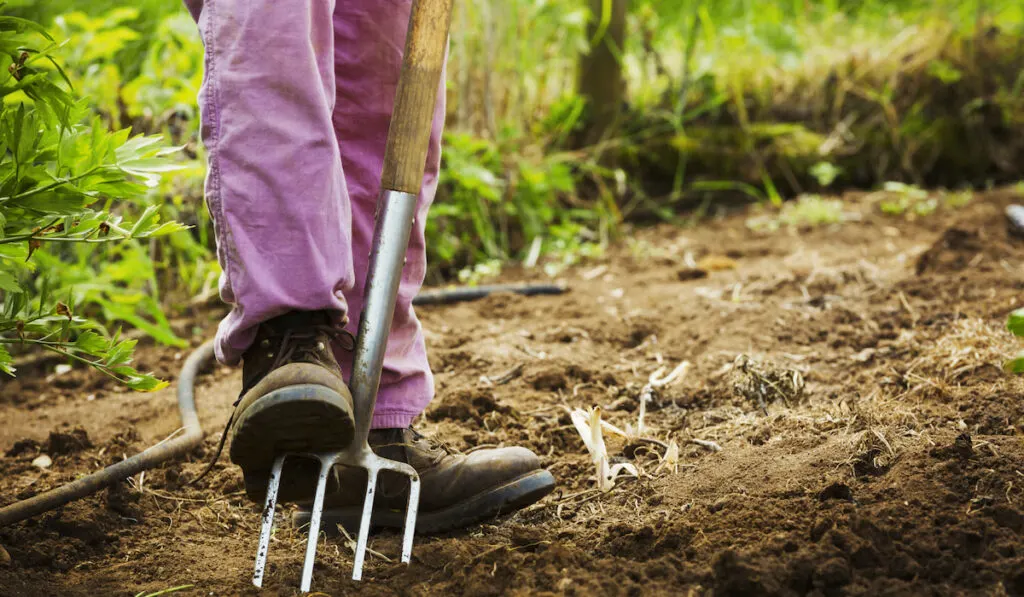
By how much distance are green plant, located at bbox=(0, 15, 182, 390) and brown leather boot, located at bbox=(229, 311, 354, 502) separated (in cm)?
19

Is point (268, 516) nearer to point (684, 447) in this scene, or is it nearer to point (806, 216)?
point (684, 447)

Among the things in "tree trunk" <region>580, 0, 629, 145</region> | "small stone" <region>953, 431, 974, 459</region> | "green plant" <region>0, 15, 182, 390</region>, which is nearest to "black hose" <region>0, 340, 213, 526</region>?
"green plant" <region>0, 15, 182, 390</region>

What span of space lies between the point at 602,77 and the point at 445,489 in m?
3.18

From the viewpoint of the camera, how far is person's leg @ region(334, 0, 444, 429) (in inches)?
65.3

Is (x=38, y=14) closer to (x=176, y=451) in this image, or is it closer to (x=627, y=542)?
(x=176, y=451)

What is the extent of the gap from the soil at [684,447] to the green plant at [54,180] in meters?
0.38

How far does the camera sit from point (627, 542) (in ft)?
4.54

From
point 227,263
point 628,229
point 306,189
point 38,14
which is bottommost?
point 628,229

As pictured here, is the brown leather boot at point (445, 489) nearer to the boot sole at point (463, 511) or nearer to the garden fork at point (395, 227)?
the boot sole at point (463, 511)

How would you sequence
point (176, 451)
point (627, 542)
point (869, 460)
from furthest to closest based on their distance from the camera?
point (176, 451) < point (869, 460) < point (627, 542)

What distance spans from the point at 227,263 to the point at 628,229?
307cm

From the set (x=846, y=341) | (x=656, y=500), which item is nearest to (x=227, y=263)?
(x=656, y=500)

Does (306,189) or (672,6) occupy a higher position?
(672,6)

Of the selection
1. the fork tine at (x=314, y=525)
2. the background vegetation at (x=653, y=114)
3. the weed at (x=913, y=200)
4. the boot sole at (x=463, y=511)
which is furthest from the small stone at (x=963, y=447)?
the weed at (x=913, y=200)
